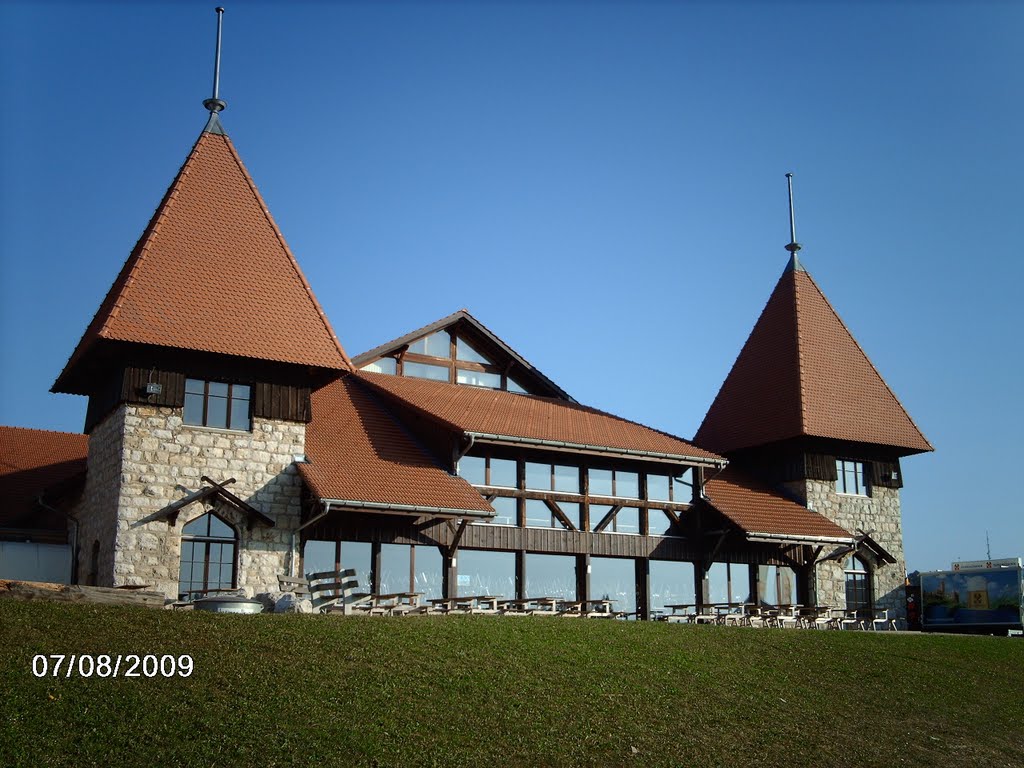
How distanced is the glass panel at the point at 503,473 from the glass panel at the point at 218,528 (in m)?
6.44

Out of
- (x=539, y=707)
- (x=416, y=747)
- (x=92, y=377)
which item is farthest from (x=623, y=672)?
(x=92, y=377)

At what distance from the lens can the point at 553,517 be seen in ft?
90.2

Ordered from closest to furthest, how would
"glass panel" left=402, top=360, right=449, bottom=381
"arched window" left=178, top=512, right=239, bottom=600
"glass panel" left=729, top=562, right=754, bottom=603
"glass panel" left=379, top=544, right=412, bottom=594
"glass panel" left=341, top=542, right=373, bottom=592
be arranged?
"arched window" left=178, top=512, right=239, bottom=600
"glass panel" left=341, top=542, right=373, bottom=592
"glass panel" left=379, top=544, right=412, bottom=594
"glass panel" left=729, top=562, right=754, bottom=603
"glass panel" left=402, top=360, right=449, bottom=381

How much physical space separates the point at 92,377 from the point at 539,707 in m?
13.8

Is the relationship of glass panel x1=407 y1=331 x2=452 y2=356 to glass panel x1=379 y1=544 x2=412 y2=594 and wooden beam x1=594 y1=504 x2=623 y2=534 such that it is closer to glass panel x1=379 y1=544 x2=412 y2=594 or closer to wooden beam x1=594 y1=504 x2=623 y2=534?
wooden beam x1=594 y1=504 x2=623 y2=534

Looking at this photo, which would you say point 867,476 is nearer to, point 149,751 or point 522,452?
point 522,452

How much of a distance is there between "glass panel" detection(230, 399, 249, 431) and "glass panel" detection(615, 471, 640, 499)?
947 centimetres

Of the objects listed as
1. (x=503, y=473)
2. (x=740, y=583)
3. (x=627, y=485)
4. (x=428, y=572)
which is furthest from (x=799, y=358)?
(x=428, y=572)

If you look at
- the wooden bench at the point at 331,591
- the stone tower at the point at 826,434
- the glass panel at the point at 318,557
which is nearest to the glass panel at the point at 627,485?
the stone tower at the point at 826,434

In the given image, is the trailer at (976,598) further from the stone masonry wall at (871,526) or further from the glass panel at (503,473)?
the glass panel at (503,473)

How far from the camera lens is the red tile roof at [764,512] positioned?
28750mm

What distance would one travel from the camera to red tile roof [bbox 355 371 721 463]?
87.3ft

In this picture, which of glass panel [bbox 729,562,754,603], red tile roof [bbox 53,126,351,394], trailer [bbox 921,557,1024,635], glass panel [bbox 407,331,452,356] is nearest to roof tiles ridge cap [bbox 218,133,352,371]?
red tile roof [bbox 53,126,351,394]

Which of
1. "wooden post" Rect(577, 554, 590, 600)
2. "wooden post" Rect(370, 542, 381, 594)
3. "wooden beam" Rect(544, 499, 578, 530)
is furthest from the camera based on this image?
"wooden post" Rect(577, 554, 590, 600)
